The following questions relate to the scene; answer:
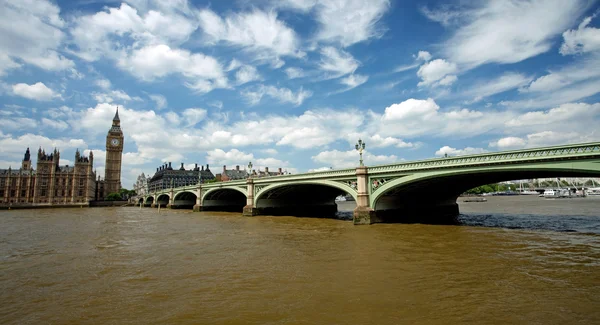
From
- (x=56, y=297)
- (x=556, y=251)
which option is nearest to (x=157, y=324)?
(x=56, y=297)

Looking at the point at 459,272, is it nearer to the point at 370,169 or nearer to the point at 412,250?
the point at 412,250

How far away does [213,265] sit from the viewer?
1274 cm

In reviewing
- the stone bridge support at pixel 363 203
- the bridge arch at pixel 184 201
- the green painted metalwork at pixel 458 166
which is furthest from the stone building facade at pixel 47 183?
the stone bridge support at pixel 363 203

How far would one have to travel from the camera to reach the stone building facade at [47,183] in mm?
95625

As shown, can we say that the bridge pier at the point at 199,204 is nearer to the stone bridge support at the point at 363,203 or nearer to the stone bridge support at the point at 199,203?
the stone bridge support at the point at 199,203

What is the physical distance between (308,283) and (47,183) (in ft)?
391

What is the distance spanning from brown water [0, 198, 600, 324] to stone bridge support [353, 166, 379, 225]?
943 cm

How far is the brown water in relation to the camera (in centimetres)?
734

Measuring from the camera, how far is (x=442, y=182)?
28.2 m

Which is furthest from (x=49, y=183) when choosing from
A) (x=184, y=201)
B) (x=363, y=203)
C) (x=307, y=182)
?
(x=363, y=203)

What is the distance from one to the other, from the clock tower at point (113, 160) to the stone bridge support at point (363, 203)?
13449cm

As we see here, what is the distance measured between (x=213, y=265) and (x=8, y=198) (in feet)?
384

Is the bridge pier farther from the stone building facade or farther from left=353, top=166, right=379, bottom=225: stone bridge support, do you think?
the stone building facade

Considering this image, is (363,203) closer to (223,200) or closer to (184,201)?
(223,200)
